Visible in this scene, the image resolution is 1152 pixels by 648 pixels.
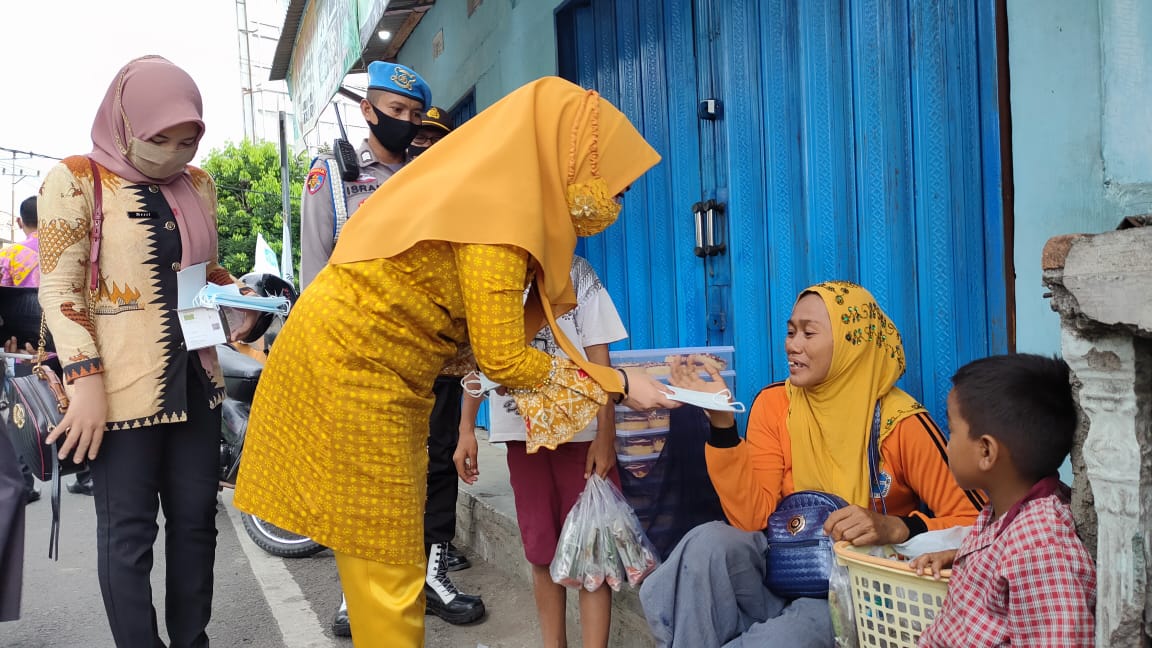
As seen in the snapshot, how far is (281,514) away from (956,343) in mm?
1910

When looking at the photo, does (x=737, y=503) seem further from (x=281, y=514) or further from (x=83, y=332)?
(x=83, y=332)

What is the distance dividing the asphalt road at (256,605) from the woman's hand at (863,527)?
61.9 inches

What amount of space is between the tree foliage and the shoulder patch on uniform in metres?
17.6

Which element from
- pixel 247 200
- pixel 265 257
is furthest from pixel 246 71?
pixel 265 257

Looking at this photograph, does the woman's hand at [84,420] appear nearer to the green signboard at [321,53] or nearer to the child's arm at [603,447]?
the child's arm at [603,447]

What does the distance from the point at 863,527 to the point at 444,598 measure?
1982 mm

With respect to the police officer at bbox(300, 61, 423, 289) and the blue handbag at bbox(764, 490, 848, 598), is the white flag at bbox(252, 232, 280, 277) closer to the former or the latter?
the police officer at bbox(300, 61, 423, 289)

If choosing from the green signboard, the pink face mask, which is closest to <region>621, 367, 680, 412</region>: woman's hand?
the pink face mask

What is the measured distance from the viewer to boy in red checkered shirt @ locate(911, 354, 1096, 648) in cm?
124

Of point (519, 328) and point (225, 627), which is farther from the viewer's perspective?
point (225, 627)

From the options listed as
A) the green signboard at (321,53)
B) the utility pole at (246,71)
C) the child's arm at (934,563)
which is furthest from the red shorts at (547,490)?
the utility pole at (246,71)

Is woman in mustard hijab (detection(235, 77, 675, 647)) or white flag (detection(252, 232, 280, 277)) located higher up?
white flag (detection(252, 232, 280, 277))

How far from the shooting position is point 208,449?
2.48 meters

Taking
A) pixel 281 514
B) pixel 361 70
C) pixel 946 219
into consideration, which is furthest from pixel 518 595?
pixel 361 70
